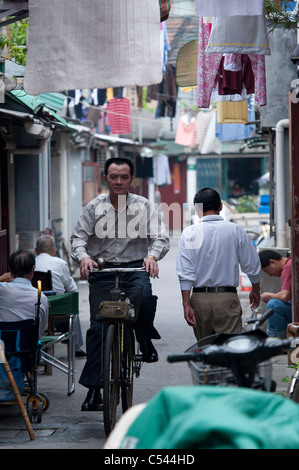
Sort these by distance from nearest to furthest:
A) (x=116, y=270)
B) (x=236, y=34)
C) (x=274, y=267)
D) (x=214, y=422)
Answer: (x=214, y=422) → (x=116, y=270) → (x=236, y=34) → (x=274, y=267)

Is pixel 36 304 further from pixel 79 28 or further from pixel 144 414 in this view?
pixel 144 414

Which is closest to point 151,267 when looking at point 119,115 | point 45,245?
point 45,245

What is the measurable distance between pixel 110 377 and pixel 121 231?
1.36m

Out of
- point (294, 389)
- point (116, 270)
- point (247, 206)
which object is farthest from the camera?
point (247, 206)

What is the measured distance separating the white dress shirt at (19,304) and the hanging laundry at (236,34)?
114 inches

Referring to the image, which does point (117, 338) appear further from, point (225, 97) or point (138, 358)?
point (225, 97)

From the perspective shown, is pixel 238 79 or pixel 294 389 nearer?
pixel 294 389

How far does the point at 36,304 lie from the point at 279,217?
583cm

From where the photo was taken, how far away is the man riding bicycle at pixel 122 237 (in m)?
6.71

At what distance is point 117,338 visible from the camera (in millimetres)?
6422

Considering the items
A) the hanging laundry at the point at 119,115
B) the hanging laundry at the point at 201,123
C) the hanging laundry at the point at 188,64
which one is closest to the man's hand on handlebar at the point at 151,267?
the hanging laundry at the point at 188,64

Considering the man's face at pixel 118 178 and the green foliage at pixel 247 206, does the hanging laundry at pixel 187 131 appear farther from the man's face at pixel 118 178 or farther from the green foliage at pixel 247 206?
the man's face at pixel 118 178

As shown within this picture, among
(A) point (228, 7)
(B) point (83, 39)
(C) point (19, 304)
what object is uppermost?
(A) point (228, 7)

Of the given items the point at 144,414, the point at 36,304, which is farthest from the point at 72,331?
the point at 144,414
